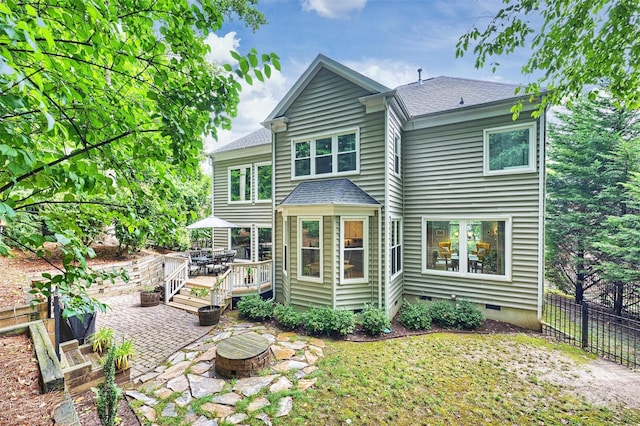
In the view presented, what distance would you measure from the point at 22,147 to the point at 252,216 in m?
11.5

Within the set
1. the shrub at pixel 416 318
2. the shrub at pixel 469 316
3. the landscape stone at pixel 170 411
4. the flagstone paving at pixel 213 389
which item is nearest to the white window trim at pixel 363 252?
the shrub at pixel 416 318

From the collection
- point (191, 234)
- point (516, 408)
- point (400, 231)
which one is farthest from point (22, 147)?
point (191, 234)

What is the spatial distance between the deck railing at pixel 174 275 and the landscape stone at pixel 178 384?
204 inches

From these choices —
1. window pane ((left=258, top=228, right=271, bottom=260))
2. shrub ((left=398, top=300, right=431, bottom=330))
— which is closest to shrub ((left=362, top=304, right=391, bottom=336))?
shrub ((left=398, top=300, right=431, bottom=330))

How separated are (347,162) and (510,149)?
15.6ft

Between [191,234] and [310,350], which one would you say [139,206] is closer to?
[310,350]

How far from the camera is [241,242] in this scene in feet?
43.4

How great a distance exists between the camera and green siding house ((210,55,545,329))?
7676 millimetres

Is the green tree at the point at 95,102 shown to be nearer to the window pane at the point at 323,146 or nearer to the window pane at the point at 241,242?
the window pane at the point at 323,146

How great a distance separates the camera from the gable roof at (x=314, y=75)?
7.68m

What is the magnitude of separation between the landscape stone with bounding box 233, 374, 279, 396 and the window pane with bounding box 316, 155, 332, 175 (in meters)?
5.91

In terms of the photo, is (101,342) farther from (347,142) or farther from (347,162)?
(347,142)

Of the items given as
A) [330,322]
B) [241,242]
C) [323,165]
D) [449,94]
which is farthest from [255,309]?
[449,94]

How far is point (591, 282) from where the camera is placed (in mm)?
11312
